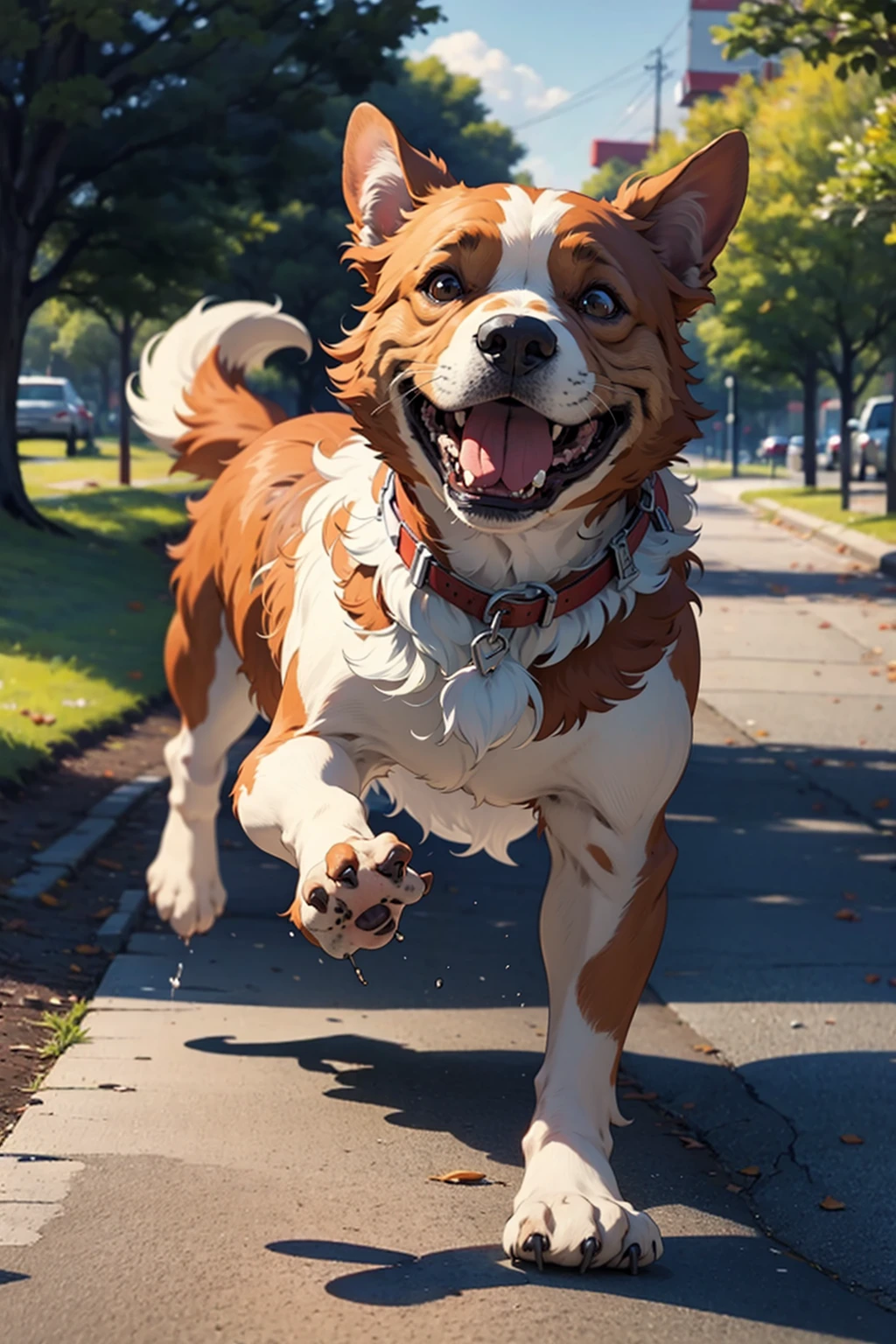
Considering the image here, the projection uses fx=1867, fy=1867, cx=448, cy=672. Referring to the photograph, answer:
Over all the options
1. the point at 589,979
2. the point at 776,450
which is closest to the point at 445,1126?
the point at 589,979

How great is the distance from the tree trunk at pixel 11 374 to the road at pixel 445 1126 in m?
13.0

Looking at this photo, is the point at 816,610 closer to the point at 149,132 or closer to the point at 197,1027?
the point at 149,132

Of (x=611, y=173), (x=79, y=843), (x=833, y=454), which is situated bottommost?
(x=79, y=843)

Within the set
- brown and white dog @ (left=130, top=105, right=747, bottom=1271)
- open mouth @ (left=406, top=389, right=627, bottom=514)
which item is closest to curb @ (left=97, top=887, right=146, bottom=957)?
brown and white dog @ (left=130, top=105, right=747, bottom=1271)

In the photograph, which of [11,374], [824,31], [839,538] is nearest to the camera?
[824,31]

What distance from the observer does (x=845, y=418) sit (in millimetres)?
35562

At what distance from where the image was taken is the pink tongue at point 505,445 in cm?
353

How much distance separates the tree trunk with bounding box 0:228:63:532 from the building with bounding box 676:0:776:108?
305 feet

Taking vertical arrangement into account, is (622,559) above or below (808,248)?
below

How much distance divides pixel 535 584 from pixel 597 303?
1.88ft

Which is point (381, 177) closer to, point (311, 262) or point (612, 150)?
point (311, 262)

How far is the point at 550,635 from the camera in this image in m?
3.81

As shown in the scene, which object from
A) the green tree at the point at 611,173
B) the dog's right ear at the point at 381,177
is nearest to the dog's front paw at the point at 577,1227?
the dog's right ear at the point at 381,177

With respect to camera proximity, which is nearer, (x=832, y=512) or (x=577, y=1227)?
(x=577, y=1227)
